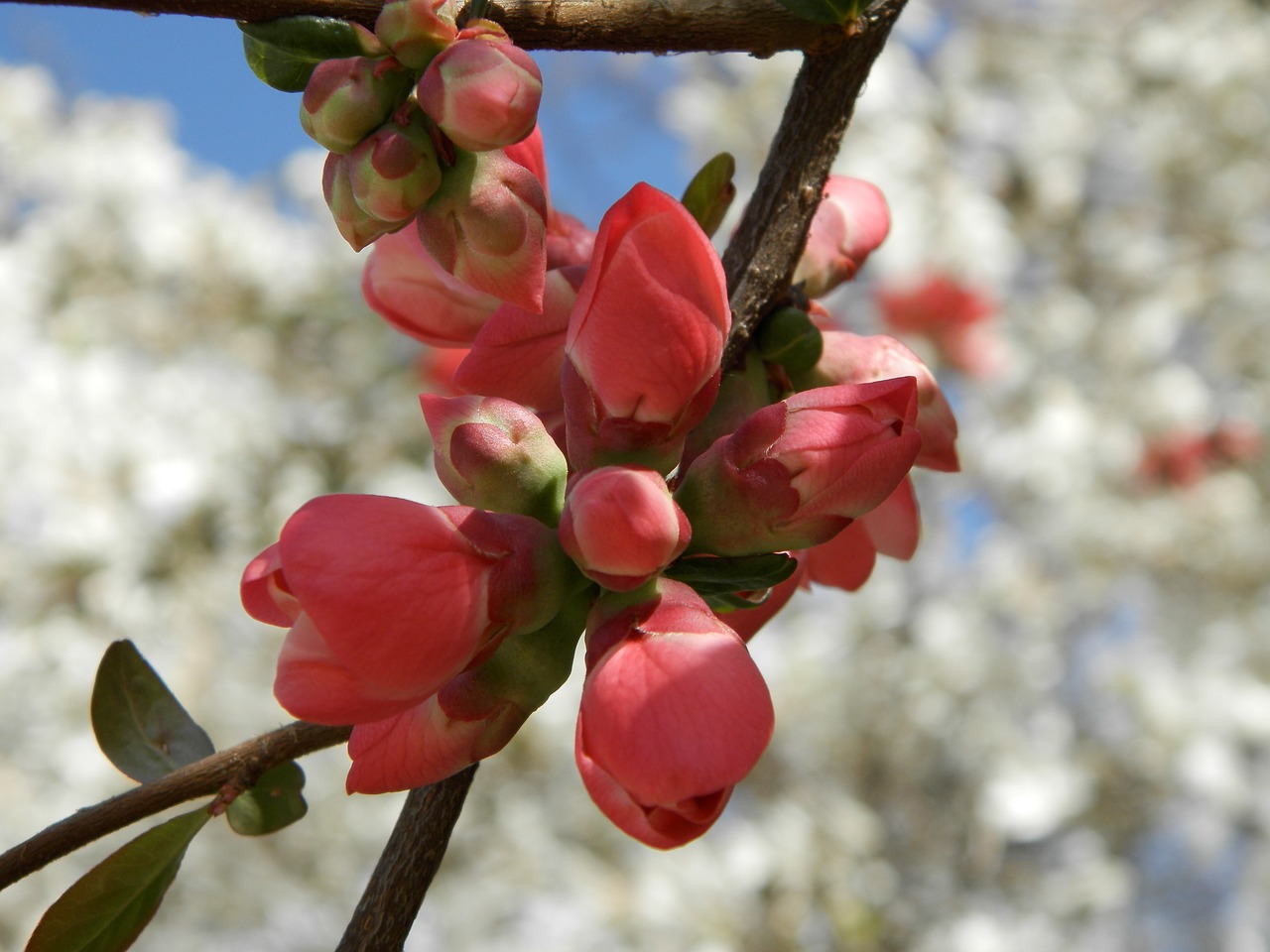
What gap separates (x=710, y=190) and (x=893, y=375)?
0.13 m

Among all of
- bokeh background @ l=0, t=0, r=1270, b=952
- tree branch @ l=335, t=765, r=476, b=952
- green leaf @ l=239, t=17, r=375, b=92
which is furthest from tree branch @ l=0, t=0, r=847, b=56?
bokeh background @ l=0, t=0, r=1270, b=952

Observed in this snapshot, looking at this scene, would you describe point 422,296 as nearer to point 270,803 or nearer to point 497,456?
point 497,456

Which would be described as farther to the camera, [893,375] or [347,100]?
[893,375]

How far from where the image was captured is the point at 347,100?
18.1 inches

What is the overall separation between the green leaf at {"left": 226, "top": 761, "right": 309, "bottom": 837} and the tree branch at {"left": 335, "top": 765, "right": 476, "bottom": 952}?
78 millimetres

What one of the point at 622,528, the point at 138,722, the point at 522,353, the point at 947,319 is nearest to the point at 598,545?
the point at 622,528

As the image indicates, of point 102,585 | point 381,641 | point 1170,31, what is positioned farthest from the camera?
point 1170,31

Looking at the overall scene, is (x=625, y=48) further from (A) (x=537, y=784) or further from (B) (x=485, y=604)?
(A) (x=537, y=784)

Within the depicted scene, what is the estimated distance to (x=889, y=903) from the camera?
10.1 ft

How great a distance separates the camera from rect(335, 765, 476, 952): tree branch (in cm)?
53

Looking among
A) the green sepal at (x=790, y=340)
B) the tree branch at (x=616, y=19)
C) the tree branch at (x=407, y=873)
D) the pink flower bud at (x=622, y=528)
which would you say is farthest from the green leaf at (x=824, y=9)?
the tree branch at (x=407, y=873)

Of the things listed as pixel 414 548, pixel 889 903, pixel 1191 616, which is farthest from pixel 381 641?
pixel 1191 616

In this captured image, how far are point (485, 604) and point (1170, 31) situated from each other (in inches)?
189

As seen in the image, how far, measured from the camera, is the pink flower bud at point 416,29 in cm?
46
